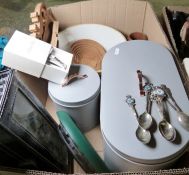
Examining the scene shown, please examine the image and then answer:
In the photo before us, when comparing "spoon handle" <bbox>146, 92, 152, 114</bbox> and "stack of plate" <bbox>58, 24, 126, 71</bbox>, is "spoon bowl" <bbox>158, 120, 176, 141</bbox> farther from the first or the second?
"stack of plate" <bbox>58, 24, 126, 71</bbox>

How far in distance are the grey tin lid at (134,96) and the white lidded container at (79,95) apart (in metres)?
0.14

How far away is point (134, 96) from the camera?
883 millimetres

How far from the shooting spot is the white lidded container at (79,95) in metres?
1.06

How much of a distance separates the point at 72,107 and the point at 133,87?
302 millimetres

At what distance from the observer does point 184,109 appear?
2.77ft

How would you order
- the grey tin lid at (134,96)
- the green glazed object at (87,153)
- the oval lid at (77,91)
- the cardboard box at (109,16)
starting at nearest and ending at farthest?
1. the grey tin lid at (134,96)
2. the green glazed object at (87,153)
3. the oval lid at (77,91)
4. the cardboard box at (109,16)

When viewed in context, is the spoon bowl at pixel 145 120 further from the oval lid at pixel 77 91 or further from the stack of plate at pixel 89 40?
the stack of plate at pixel 89 40

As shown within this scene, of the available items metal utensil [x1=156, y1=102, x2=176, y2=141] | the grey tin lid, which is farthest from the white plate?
metal utensil [x1=156, y1=102, x2=176, y2=141]

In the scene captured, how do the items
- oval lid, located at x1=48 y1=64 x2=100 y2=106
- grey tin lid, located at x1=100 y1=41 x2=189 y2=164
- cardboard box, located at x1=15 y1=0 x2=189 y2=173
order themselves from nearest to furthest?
grey tin lid, located at x1=100 y1=41 x2=189 y2=164
oval lid, located at x1=48 y1=64 x2=100 y2=106
cardboard box, located at x1=15 y1=0 x2=189 y2=173

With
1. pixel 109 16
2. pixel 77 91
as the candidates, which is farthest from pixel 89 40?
pixel 77 91

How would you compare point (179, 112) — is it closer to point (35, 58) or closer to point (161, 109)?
point (161, 109)

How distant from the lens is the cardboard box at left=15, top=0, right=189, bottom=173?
A: 4.49ft

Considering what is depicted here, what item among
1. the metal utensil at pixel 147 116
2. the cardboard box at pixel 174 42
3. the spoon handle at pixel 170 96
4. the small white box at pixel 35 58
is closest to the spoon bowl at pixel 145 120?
the metal utensil at pixel 147 116

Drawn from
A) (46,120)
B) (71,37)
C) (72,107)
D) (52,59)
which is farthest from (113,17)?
(46,120)
